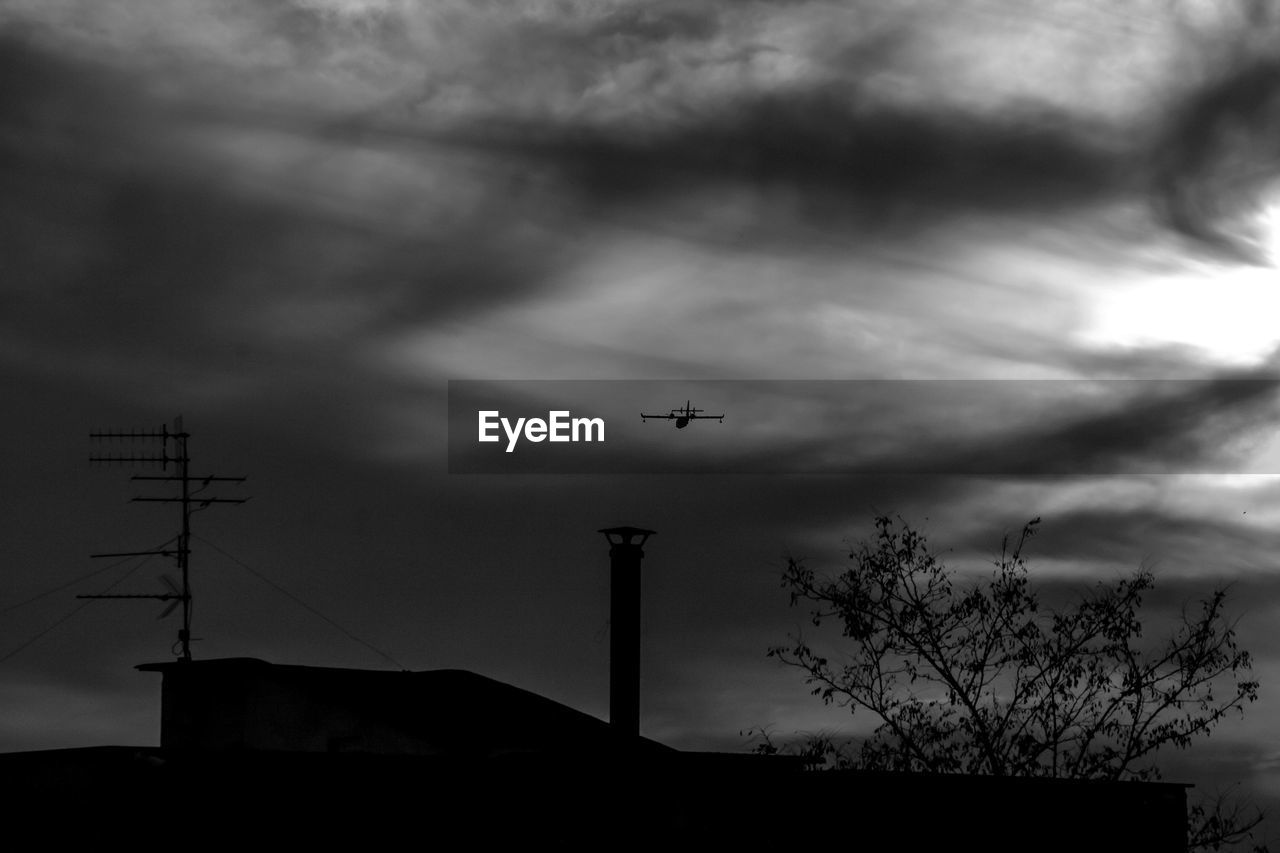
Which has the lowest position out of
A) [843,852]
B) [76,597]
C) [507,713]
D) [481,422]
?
[843,852]

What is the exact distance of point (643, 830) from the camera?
18906 mm

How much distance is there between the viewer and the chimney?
26.6 m

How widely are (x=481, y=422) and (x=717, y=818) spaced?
13.1 metres

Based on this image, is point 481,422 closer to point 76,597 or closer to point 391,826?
point 76,597

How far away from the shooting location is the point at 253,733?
985 inches

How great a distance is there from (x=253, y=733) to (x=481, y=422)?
8.03m

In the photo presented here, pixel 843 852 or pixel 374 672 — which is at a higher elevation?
pixel 374 672

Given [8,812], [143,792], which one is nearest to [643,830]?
[143,792]

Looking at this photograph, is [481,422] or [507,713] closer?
[507,713]

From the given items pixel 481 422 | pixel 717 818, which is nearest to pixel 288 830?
pixel 717 818

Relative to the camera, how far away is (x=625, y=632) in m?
27.2

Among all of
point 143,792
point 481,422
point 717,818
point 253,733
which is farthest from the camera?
point 481,422

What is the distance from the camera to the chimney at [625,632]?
2664cm

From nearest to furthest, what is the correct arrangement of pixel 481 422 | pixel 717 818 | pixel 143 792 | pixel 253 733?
pixel 143 792 < pixel 717 818 < pixel 253 733 < pixel 481 422
